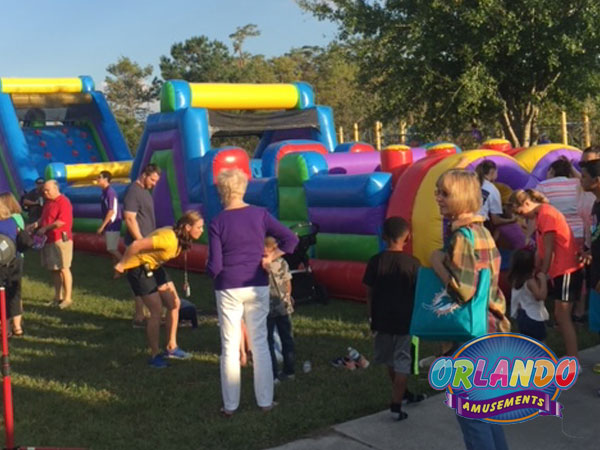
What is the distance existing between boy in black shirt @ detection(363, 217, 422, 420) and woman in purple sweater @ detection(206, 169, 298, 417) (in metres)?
0.66

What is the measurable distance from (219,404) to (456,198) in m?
2.64

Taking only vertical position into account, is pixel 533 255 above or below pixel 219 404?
above

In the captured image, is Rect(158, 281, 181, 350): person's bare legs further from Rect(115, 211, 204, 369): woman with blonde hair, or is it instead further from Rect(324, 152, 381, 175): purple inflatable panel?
Rect(324, 152, 381, 175): purple inflatable panel

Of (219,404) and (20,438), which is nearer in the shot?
(20,438)

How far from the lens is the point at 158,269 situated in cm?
618

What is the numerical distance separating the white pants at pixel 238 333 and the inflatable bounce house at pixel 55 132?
39.9 feet

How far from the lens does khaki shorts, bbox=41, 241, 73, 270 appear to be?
8.97m

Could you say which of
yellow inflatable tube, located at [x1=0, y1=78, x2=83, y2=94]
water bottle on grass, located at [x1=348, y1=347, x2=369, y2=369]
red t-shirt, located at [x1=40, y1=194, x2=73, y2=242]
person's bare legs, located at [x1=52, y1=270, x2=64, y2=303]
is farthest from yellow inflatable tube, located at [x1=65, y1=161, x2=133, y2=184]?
water bottle on grass, located at [x1=348, y1=347, x2=369, y2=369]

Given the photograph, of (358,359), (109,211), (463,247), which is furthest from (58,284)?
(463,247)

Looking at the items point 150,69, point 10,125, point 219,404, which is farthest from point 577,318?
point 150,69

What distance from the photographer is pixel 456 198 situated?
321 centimetres

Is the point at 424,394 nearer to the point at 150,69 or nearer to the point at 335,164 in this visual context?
the point at 335,164

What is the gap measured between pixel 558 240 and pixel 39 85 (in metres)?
16.2

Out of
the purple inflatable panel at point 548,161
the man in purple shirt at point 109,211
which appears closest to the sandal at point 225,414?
the purple inflatable panel at point 548,161
